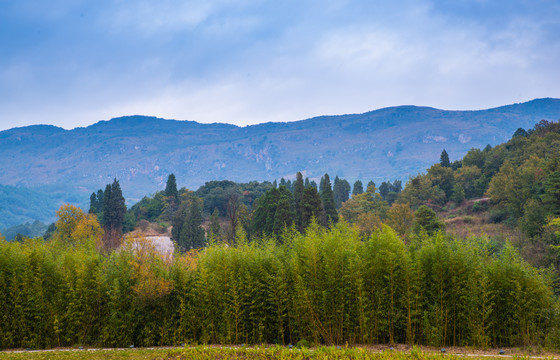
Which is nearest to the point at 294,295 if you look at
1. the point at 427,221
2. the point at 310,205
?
the point at 427,221

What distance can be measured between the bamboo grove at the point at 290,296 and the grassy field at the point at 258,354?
4.09ft

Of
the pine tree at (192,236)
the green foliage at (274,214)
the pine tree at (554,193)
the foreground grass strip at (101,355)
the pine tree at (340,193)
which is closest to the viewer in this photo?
the foreground grass strip at (101,355)

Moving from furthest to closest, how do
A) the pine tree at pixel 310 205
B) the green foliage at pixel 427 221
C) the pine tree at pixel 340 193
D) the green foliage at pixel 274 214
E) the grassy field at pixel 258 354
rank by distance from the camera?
the pine tree at pixel 340 193 < the pine tree at pixel 310 205 < the green foliage at pixel 274 214 < the green foliage at pixel 427 221 < the grassy field at pixel 258 354

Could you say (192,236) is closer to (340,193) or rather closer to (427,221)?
(427,221)

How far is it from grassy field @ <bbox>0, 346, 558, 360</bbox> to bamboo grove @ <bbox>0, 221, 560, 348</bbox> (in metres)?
1.25

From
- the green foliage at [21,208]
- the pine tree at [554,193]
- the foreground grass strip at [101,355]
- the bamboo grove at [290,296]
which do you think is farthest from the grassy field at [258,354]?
the green foliage at [21,208]

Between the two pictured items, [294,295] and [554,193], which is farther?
[554,193]

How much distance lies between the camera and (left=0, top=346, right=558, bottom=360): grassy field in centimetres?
866

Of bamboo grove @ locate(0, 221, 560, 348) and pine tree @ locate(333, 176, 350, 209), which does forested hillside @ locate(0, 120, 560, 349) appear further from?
pine tree @ locate(333, 176, 350, 209)

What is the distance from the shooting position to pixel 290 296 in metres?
11.3

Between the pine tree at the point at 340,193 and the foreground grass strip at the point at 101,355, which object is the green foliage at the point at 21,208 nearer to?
the pine tree at the point at 340,193

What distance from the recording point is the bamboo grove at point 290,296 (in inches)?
413

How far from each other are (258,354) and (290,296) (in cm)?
235

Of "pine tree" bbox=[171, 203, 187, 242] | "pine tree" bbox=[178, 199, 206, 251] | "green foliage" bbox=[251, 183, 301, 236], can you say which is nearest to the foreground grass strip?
"green foliage" bbox=[251, 183, 301, 236]
